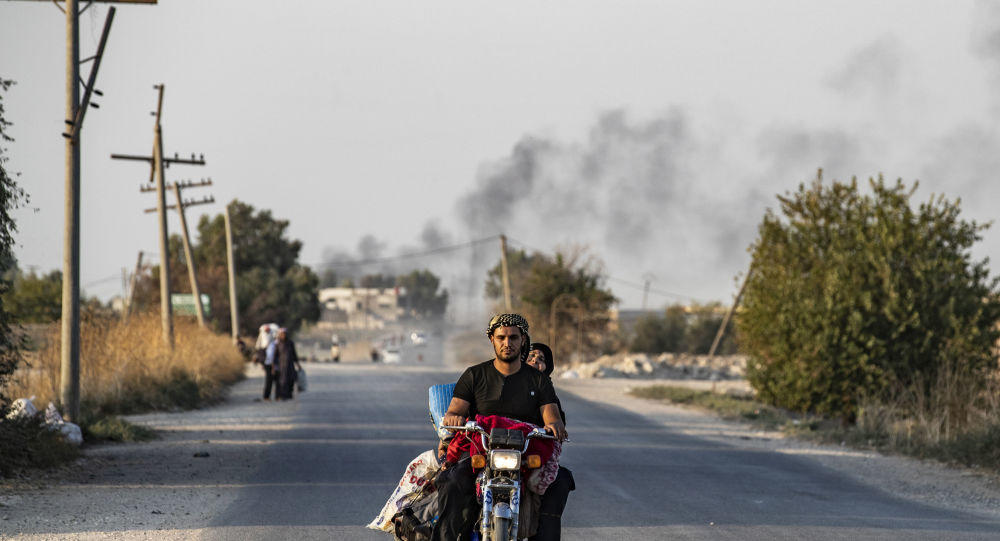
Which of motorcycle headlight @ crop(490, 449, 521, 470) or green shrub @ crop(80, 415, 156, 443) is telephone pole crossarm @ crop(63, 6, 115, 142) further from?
motorcycle headlight @ crop(490, 449, 521, 470)

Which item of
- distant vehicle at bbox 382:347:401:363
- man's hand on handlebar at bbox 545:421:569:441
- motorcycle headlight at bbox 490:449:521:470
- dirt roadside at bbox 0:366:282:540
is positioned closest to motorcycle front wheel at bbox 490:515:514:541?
motorcycle headlight at bbox 490:449:521:470

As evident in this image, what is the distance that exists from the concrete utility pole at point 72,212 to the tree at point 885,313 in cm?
1489

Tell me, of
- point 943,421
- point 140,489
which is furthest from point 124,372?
point 943,421

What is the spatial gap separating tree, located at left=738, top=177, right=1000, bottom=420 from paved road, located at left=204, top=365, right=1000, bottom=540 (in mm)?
4594

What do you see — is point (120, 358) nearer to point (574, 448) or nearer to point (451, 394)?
point (574, 448)

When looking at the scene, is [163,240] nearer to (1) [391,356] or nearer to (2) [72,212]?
(2) [72,212]

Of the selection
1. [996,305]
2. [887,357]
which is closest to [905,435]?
[887,357]

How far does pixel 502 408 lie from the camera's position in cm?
703

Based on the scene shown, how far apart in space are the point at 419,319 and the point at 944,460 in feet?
578

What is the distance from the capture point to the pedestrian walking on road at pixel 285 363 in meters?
27.0

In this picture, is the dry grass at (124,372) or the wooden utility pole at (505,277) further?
the wooden utility pole at (505,277)

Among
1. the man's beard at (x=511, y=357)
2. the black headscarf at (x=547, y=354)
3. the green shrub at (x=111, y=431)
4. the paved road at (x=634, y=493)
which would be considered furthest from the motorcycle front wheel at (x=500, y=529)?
the green shrub at (x=111, y=431)

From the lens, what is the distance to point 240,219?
87750 mm

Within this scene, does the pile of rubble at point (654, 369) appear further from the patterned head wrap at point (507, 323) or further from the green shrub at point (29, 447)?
the patterned head wrap at point (507, 323)
